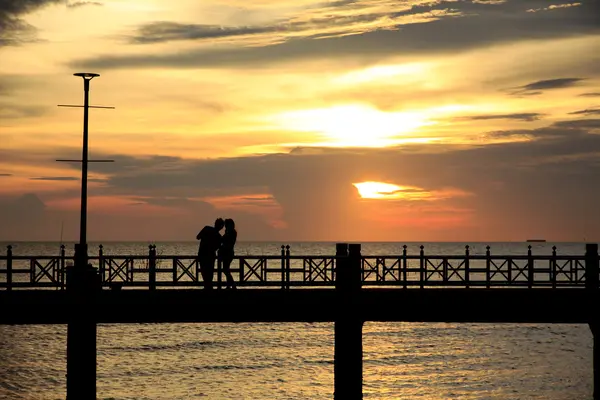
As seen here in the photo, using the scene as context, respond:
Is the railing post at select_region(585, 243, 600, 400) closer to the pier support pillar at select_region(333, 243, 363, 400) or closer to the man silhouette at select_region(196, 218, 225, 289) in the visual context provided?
the pier support pillar at select_region(333, 243, 363, 400)

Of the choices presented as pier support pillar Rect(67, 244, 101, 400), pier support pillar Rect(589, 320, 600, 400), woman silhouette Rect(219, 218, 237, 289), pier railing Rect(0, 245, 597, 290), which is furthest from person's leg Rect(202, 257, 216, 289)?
pier support pillar Rect(589, 320, 600, 400)

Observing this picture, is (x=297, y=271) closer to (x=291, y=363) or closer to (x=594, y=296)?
(x=594, y=296)

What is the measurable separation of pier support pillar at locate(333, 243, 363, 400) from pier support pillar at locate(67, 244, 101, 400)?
6.44 m

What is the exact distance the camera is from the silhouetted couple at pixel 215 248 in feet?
84.6

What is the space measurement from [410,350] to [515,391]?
1709 cm

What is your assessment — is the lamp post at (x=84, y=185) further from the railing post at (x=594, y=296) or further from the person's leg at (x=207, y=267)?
the railing post at (x=594, y=296)

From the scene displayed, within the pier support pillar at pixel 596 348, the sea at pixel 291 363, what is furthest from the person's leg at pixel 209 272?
the sea at pixel 291 363

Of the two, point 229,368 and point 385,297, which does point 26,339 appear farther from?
point 385,297

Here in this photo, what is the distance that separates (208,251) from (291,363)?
2792cm

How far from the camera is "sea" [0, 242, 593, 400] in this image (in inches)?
1684

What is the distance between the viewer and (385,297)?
24.3m

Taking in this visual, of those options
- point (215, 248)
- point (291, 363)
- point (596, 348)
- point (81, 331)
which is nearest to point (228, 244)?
point (215, 248)

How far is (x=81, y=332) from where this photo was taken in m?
22.7

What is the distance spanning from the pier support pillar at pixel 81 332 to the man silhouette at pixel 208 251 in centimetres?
348
